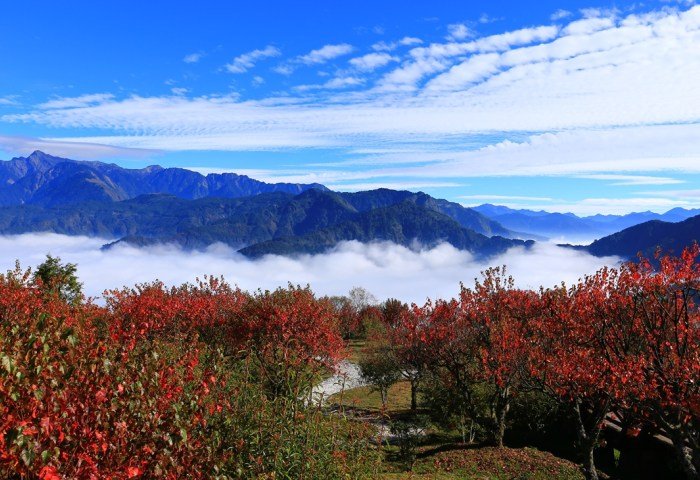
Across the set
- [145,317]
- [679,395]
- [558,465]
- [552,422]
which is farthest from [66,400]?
[552,422]

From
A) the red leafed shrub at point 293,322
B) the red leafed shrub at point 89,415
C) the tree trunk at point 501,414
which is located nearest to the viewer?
the red leafed shrub at point 89,415

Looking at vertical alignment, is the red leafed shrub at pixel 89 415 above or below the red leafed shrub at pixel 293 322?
above

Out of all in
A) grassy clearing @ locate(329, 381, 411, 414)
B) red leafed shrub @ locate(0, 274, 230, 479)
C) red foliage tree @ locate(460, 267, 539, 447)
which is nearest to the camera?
red leafed shrub @ locate(0, 274, 230, 479)

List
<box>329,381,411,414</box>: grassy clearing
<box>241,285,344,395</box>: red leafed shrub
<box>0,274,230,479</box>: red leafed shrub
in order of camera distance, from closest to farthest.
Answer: <box>0,274,230,479</box>: red leafed shrub → <box>241,285,344,395</box>: red leafed shrub → <box>329,381,411,414</box>: grassy clearing

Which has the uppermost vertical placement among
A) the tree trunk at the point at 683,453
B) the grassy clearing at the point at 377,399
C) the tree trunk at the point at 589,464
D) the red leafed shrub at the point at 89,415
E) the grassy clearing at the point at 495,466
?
A: the red leafed shrub at the point at 89,415

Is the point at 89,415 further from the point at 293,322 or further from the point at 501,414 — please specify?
the point at 501,414

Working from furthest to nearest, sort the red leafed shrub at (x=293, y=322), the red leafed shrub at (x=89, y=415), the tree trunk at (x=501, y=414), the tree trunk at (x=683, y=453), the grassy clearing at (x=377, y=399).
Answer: the grassy clearing at (x=377, y=399) → the red leafed shrub at (x=293, y=322) → the tree trunk at (x=501, y=414) → the tree trunk at (x=683, y=453) → the red leafed shrub at (x=89, y=415)

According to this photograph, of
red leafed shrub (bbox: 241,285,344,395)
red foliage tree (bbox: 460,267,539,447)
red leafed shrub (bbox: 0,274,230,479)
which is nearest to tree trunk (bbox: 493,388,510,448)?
red foliage tree (bbox: 460,267,539,447)

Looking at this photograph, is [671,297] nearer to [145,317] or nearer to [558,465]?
[558,465]

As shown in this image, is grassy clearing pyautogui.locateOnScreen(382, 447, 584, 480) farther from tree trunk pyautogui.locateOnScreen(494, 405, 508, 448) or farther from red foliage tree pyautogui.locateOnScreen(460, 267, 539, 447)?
red foliage tree pyautogui.locateOnScreen(460, 267, 539, 447)

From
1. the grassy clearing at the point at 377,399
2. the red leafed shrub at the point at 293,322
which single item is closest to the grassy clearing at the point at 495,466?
the red leafed shrub at the point at 293,322

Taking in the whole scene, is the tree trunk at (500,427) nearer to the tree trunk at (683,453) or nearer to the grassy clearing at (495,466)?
the grassy clearing at (495,466)

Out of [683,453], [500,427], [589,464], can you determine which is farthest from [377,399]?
[683,453]

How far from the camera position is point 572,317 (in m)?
A: 23.5
